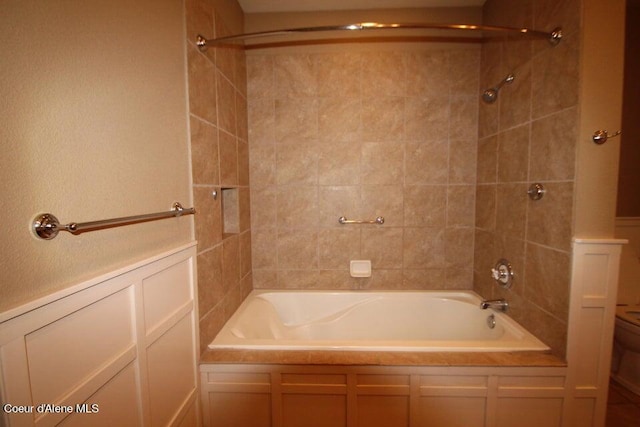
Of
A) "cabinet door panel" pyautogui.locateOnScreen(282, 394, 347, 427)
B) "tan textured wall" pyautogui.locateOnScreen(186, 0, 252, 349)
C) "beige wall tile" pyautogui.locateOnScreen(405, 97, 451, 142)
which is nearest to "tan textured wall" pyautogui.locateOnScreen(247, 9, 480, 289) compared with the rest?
"beige wall tile" pyautogui.locateOnScreen(405, 97, 451, 142)

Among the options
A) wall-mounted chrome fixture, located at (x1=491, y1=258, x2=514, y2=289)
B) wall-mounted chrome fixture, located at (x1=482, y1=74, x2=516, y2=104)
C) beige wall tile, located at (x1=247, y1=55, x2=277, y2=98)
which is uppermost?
beige wall tile, located at (x1=247, y1=55, x2=277, y2=98)

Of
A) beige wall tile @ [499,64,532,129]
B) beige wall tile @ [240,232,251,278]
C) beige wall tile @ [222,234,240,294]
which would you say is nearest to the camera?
beige wall tile @ [499,64,532,129]

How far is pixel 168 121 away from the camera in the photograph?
1.04 meters

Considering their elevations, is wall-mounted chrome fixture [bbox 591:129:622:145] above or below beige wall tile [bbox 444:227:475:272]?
above

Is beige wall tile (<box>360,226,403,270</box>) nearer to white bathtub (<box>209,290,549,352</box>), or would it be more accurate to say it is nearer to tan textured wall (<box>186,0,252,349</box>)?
white bathtub (<box>209,290,549,352</box>)

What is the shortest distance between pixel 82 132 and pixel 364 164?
1.64 metres

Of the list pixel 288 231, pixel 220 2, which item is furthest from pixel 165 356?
pixel 220 2

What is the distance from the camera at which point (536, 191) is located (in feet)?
4.42

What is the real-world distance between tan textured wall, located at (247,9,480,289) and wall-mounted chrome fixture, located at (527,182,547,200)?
590mm

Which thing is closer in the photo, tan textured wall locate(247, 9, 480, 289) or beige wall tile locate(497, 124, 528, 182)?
beige wall tile locate(497, 124, 528, 182)

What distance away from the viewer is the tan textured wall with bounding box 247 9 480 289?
1.94 metres

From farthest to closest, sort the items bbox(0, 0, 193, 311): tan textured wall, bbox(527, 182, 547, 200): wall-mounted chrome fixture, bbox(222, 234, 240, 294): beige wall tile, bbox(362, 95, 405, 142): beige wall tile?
bbox(362, 95, 405, 142): beige wall tile → bbox(222, 234, 240, 294): beige wall tile → bbox(527, 182, 547, 200): wall-mounted chrome fixture → bbox(0, 0, 193, 311): tan textured wall

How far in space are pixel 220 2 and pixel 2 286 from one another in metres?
1.75

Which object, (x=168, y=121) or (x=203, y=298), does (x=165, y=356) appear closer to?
(x=203, y=298)
